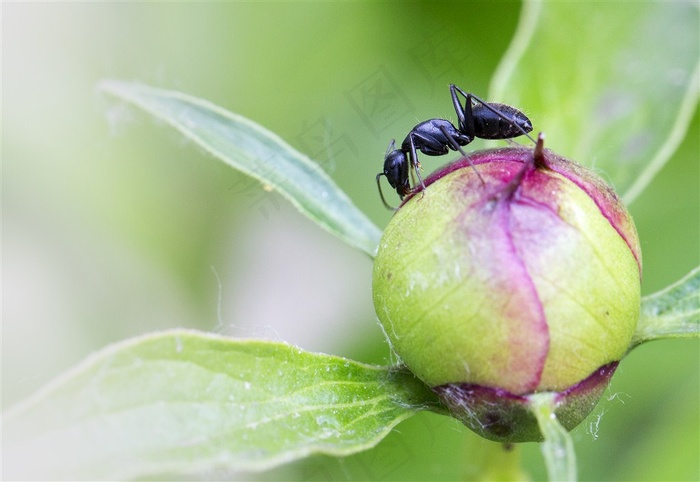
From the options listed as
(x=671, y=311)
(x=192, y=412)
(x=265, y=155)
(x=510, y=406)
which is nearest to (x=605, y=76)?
(x=671, y=311)

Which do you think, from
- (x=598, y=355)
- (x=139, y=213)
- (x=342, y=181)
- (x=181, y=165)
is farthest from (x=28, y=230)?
(x=598, y=355)

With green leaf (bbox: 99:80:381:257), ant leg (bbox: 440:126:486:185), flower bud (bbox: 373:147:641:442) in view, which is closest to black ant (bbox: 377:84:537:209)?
ant leg (bbox: 440:126:486:185)

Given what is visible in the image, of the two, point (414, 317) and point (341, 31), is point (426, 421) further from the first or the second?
point (341, 31)

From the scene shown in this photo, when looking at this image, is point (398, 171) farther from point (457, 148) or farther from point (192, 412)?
point (192, 412)

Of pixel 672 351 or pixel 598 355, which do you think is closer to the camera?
pixel 598 355

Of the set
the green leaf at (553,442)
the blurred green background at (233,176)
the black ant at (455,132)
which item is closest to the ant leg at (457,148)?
the black ant at (455,132)

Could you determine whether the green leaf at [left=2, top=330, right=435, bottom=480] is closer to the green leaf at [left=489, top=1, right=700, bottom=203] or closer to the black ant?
the black ant
